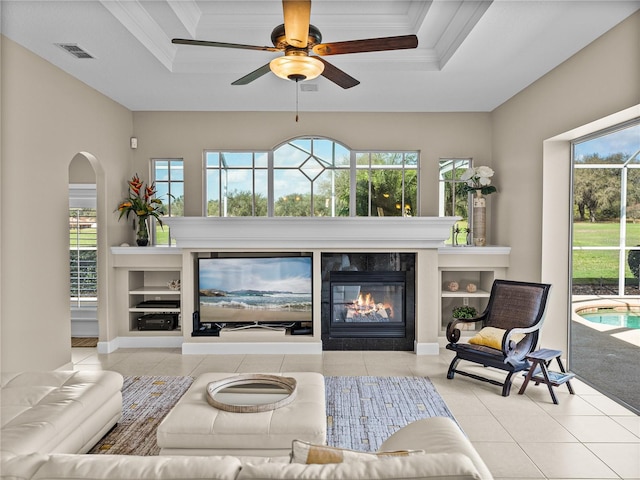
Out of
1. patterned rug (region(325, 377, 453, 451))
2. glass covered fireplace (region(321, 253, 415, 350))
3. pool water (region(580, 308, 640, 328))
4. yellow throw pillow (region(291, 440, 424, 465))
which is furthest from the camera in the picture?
glass covered fireplace (region(321, 253, 415, 350))

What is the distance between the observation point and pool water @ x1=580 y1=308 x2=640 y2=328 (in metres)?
3.73

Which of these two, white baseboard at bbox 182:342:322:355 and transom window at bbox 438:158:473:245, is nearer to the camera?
white baseboard at bbox 182:342:322:355

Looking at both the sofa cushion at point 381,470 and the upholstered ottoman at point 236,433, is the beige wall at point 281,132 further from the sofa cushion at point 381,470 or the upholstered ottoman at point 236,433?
the sofa cushion at point 381,470

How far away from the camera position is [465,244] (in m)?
5.72

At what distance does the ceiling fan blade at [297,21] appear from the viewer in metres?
2.16

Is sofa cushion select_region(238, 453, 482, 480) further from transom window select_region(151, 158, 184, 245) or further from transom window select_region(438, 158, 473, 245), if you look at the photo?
transom window select_region(151, 158, 184, 245)

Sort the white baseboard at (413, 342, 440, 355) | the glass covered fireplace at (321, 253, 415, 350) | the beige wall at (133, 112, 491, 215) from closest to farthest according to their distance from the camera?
the white baseboard at (413, 342, 440, 355) < the glass covered fireplace at (321, 253, 415, 350) < the beige wall at (133, 112, 491, 215)

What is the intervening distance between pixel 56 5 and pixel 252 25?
1.41m

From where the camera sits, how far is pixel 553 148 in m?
4.36

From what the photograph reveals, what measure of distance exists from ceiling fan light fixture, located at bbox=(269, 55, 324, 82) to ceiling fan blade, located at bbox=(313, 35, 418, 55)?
0.26 feet

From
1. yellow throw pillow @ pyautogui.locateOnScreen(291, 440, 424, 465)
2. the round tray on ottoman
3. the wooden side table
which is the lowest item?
the wooden side table

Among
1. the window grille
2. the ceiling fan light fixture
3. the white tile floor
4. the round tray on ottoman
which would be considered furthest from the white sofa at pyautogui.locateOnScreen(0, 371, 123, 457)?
the window grille

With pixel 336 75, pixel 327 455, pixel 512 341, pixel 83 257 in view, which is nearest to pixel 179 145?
pixel 83 257

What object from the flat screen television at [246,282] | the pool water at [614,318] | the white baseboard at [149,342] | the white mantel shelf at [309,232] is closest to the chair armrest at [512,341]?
the pool water at [614,318]
